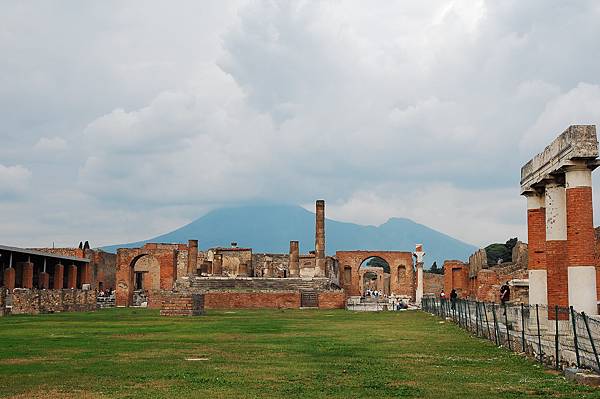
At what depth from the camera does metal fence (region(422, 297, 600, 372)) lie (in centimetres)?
1116

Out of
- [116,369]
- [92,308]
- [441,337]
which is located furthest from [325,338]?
[92,308]

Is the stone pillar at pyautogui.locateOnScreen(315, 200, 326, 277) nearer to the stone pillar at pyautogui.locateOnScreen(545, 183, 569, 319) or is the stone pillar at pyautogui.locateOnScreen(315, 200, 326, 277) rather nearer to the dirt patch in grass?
the stone pillar at pyautogui.locateOnScreen(545, 183, 569, 319)

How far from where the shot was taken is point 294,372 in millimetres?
11758

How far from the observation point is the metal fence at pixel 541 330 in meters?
11.2

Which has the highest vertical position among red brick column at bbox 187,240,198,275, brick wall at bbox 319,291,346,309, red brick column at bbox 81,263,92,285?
red brick column at bbox 187,240,198,275

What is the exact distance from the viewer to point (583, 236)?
15992 millimetres

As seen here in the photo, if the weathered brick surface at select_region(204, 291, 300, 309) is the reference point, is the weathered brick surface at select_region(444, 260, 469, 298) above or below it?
above

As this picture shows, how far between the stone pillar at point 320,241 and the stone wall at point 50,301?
17609 mm

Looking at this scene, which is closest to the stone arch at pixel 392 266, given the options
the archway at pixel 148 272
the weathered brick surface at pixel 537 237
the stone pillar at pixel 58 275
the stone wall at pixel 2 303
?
the archway at pixel 148 272

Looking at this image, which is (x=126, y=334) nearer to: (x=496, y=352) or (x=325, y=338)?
(x=325, y=338)

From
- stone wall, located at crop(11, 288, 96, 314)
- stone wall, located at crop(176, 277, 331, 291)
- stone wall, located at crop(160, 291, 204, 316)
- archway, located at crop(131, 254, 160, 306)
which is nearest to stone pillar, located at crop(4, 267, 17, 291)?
stone wall, located at crop(11, 288, 96, 314)

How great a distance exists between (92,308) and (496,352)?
33.8 m

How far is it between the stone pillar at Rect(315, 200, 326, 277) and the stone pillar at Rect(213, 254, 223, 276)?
1132 cm

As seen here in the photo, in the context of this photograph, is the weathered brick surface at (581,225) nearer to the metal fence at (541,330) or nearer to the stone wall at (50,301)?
the metal fence at (541,330)
